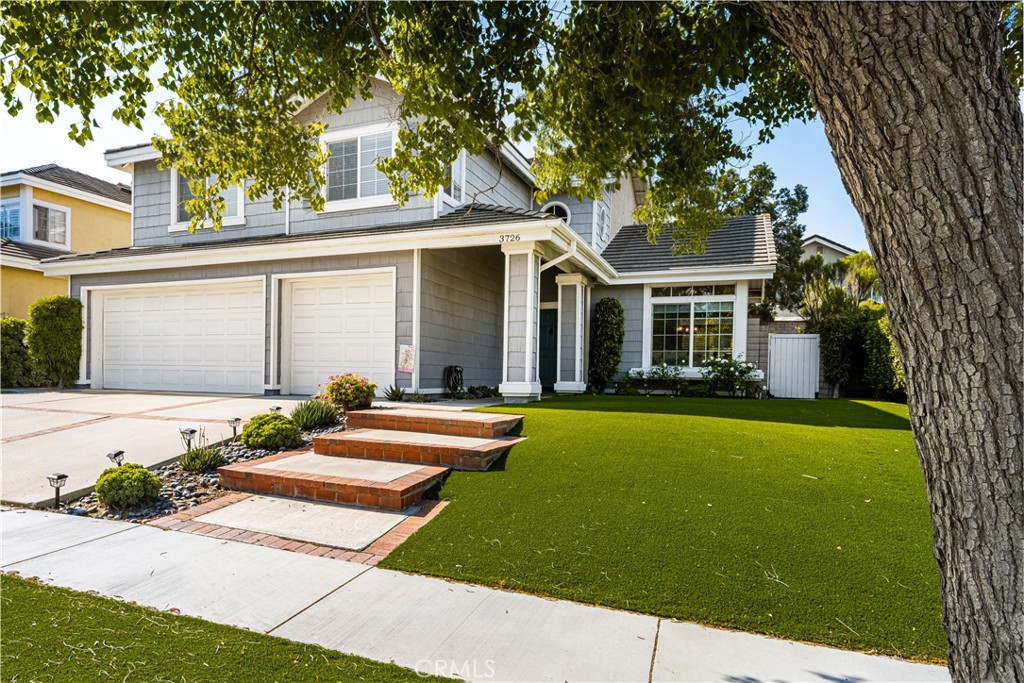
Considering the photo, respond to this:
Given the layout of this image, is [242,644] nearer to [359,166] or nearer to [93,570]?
[93,570]

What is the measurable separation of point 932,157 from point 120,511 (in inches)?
231

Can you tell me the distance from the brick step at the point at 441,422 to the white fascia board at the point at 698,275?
7.32 metres

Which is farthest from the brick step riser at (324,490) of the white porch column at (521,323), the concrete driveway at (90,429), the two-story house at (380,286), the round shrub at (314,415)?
the two-story house at (380,286)

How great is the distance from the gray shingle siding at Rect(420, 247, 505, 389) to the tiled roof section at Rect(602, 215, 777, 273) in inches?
134

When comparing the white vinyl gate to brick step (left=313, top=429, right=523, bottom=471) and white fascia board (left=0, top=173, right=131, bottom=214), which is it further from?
white fascia board (left=0, top=173, right=131, bottom=214)

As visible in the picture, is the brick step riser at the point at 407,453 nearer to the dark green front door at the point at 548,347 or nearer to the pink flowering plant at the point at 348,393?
the pink flowering plant at the point at 348,393

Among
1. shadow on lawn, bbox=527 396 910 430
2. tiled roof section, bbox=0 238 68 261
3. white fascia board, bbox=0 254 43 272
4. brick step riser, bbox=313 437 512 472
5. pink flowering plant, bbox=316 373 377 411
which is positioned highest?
tiled roof section, bbox=0 238 68 261

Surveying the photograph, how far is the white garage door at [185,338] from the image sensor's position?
429 inches

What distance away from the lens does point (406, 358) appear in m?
9.38

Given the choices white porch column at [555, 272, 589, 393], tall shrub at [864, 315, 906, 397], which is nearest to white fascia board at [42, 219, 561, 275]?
white porch column at [555, 272, 589, 393]

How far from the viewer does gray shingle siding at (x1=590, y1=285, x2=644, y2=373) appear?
12961 millimetres

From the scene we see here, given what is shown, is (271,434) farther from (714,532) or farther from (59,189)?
(59,189)

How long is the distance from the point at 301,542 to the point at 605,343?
9780 millimetres

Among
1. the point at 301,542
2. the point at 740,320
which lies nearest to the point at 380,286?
the point at 301,542
